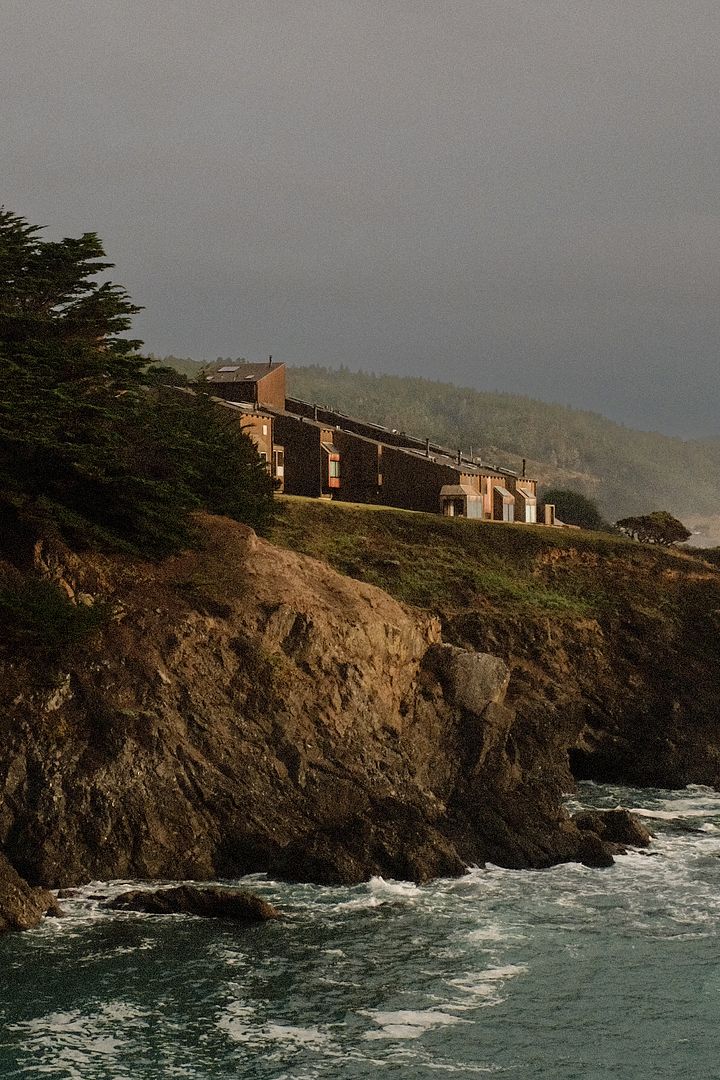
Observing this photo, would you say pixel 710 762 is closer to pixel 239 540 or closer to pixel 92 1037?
pixel 239 540

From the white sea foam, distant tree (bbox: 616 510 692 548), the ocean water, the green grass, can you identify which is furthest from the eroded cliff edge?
distant tree (bbox: 616 510 692 548)

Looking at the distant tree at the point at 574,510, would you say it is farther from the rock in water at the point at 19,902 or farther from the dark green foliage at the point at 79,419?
the rock in water at the point at 19,902

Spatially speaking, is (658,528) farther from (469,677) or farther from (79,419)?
(79,419)

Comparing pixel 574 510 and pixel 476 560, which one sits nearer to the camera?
pixel 476 560

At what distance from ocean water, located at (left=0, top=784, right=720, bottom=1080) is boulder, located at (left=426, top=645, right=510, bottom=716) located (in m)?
10.6

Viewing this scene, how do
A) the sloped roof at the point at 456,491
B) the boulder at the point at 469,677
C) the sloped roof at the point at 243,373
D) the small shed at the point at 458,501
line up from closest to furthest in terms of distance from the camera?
1. the boulder at the point at 469,677
2. the sloped roof at the point at 456,491
3. the small shed at the point at 458,501
4. the sloped roof at the point at 243,373

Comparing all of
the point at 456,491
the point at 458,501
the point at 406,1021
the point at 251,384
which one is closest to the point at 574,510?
the point at 458,501

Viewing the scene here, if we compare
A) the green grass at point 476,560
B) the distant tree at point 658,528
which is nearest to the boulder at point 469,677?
the green grass at point 476,560

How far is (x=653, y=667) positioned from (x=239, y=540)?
99.2 feet

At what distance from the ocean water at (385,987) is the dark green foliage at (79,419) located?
1618cm

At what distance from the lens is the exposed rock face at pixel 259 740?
4375 centimetres

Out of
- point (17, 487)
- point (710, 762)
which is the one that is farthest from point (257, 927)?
point (710, 762)

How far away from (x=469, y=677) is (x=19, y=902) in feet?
76.3

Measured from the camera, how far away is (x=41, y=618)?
45.7m
